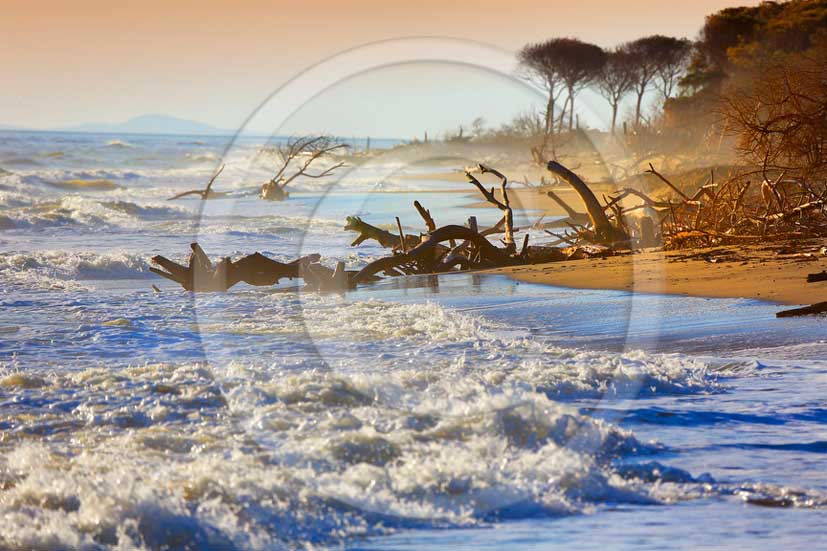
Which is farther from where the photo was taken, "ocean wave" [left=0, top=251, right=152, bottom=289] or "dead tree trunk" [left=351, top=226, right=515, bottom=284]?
"ocean wave" [left=0, top=251, right=152, bottom=289]

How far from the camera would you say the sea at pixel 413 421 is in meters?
3.97

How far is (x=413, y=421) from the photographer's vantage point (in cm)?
524

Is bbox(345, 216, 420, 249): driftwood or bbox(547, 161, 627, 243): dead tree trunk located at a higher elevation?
bbox(547, 161, 627, 243): dead tree trunk

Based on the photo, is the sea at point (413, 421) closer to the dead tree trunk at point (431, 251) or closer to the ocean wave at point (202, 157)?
the dead tree trunk at point (431, 251)

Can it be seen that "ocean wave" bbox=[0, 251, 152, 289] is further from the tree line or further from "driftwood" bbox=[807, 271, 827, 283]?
the tree line

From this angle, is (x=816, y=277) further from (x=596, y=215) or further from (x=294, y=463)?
→ (x=294, y=463)

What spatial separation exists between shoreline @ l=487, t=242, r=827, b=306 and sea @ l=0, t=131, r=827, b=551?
370 mm

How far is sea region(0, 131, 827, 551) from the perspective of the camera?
397 cm

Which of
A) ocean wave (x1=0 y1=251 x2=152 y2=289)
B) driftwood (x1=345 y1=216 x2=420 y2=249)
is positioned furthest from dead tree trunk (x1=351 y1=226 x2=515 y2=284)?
ocean wave (x1=0 y1=251 x2=152 y2=289)

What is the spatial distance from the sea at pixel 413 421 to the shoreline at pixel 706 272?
37 cm

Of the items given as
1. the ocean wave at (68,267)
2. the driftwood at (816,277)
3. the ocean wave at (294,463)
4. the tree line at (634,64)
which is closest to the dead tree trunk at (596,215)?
the driftwood at (816,277)

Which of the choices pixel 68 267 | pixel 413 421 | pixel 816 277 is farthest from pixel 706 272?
pixel 68 267

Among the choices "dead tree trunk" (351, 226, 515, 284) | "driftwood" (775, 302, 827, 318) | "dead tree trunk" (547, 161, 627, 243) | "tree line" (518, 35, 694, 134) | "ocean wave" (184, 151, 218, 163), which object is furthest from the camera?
"ocean wave" (184, 151, 218, 163)

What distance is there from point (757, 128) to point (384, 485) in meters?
9.15
